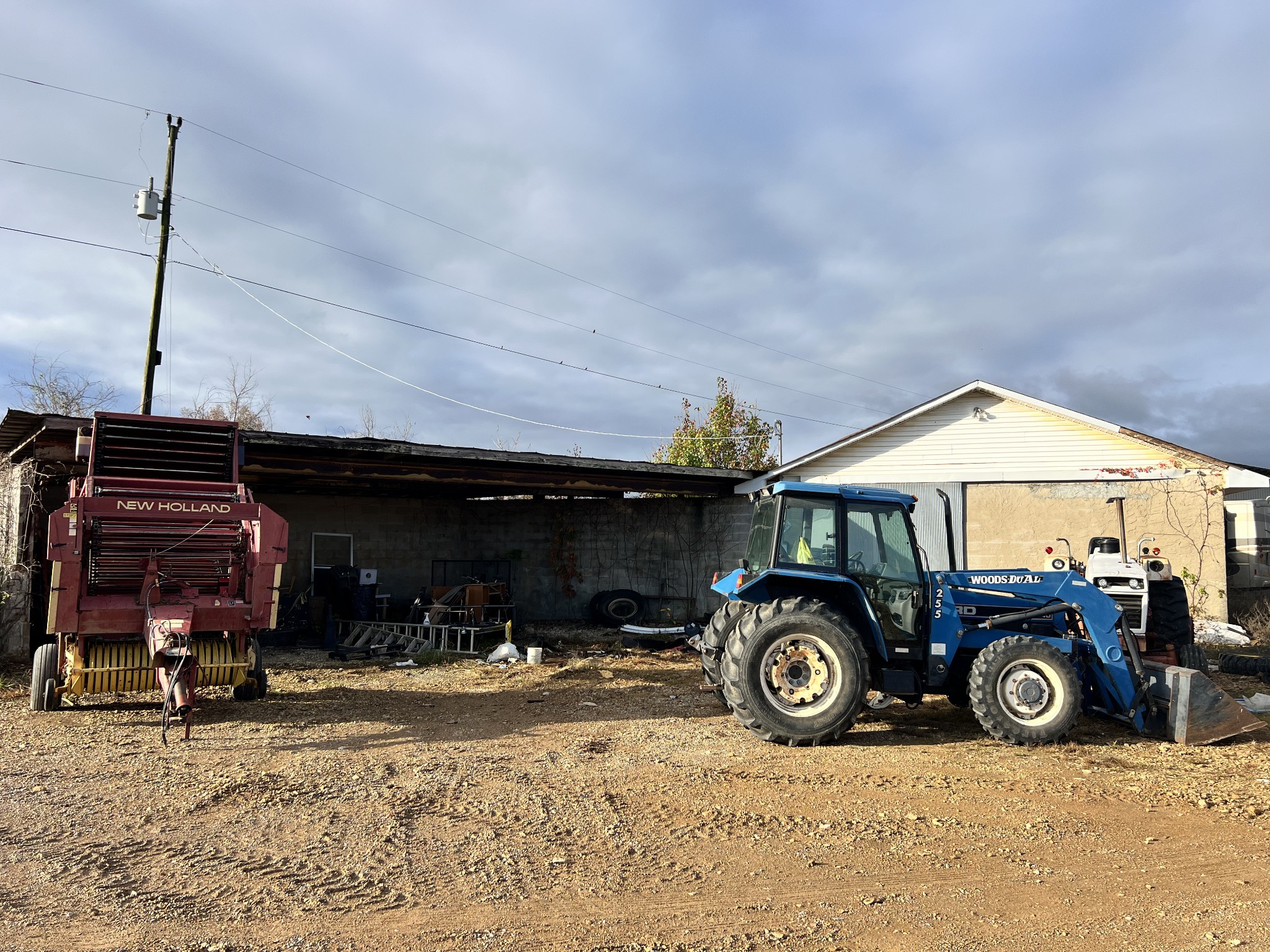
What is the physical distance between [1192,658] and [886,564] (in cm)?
468

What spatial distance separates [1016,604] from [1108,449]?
727 centimetres

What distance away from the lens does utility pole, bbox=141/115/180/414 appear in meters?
13.0

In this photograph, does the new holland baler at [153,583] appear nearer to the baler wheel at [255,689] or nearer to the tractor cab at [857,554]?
the baler wheel at [255,689]

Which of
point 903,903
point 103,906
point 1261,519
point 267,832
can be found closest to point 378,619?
point 267,832

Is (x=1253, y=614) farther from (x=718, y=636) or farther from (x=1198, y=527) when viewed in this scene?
(x=718, y=636)

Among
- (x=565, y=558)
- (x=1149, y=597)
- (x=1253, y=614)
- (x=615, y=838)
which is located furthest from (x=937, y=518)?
(x=615, y=838)

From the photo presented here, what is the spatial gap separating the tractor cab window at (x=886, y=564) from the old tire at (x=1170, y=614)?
444 cm

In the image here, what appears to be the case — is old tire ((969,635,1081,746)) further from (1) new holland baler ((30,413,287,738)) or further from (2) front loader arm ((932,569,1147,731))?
(1) new holland baler ((30,413,287,738))

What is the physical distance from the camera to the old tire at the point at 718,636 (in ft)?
24.8

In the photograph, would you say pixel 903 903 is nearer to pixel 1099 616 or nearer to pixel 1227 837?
pixel 1227 837

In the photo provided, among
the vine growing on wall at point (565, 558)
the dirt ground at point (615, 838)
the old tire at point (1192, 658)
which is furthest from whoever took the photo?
the vine growing on wall at point (565, 558)

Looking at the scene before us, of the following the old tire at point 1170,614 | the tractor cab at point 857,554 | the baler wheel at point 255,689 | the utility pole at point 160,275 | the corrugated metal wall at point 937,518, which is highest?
the utility pole at point 160,275

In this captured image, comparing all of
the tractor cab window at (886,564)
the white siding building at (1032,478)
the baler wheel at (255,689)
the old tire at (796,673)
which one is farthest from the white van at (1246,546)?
the baler wheel at (255,689)

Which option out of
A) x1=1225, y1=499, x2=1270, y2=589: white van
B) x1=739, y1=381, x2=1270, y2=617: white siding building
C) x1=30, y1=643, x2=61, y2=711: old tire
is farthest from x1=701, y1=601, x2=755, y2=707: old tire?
x1=1225, y1=499, x2=1270, y2=589: white van
